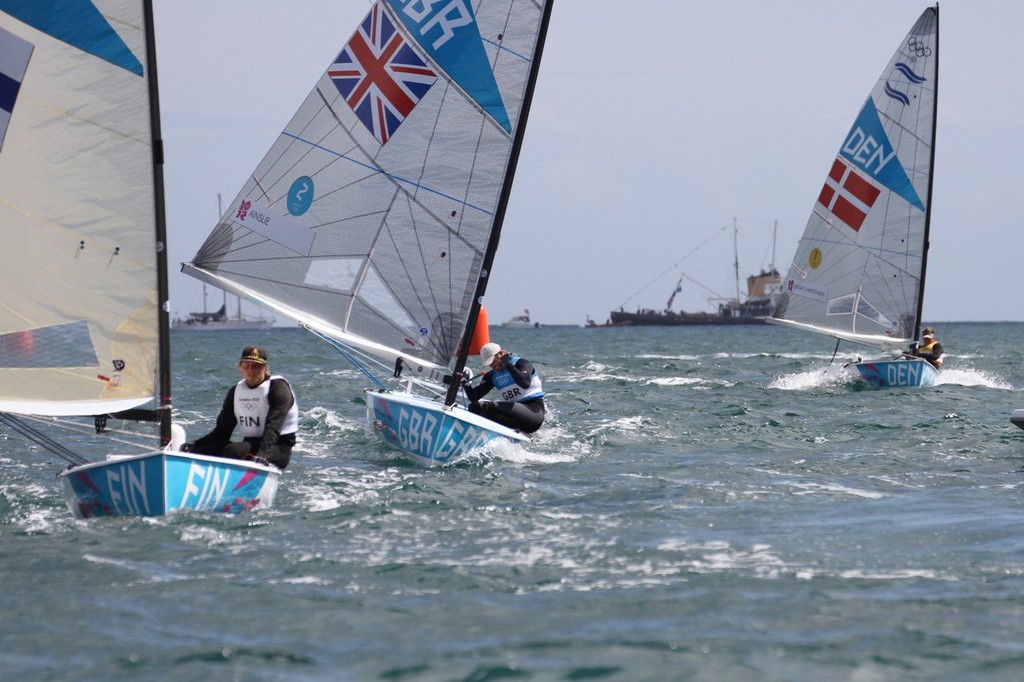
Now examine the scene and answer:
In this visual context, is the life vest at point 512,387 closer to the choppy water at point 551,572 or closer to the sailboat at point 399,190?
the sailboat at point 399,190

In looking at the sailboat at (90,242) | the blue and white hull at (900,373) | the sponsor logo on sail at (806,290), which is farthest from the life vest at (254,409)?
the sponsor logo on sail at (806,290)

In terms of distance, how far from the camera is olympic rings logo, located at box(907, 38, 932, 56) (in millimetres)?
26031

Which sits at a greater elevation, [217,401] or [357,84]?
[357,84]

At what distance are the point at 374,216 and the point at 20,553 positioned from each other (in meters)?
6.67

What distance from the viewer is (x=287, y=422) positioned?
10.1 m

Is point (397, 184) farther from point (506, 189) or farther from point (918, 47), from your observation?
point (918, 47)

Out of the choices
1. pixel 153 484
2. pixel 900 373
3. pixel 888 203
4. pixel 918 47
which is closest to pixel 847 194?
pixel 888 203

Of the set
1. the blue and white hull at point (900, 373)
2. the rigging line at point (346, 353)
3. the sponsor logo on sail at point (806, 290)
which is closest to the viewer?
the rigging line at point (346, 353)

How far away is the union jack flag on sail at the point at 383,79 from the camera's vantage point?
13805 mm

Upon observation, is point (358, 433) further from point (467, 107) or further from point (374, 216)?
point (467, 107)

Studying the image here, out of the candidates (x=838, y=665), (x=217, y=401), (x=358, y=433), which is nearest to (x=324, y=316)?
(x=358, y=433)

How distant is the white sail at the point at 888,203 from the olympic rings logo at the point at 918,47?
21mm

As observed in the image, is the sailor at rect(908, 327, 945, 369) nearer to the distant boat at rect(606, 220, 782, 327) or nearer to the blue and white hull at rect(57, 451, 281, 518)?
the blue and white hull at rect(57, 451, 281, 518)

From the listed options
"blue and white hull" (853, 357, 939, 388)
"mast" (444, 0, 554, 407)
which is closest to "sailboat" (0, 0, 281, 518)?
"mast" (444, 0, 554, 407)
